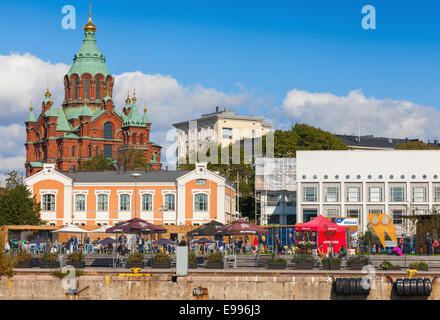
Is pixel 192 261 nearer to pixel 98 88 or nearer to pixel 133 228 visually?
pixel 133 228

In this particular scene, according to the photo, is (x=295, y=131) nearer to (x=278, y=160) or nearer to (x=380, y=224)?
(x=278, y=160)

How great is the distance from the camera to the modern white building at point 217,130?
170875mm

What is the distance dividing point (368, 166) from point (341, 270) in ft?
148

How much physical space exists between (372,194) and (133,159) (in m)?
48.4

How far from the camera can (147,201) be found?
3442 inches

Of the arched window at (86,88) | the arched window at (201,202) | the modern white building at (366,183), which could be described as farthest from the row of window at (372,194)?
the arched window at (86,88)

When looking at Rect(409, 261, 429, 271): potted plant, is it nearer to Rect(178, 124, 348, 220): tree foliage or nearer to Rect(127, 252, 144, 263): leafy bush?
Rect(127, 252, 144, 263): leafy bush

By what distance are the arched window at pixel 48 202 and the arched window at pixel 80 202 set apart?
2365mm

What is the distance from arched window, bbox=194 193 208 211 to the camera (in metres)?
86.8

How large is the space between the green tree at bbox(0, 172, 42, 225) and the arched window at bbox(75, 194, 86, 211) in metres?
4.48

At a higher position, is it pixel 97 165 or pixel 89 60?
pixel 89 60

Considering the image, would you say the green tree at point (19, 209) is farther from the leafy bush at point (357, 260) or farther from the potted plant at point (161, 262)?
the leafy bush at point (357, 260)

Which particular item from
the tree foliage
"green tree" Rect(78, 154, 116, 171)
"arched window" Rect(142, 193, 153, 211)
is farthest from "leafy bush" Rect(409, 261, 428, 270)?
"green tree" Rect(78, 154, 116, 171)

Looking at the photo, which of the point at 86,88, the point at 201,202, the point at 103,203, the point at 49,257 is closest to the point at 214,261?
the point at 49,257
